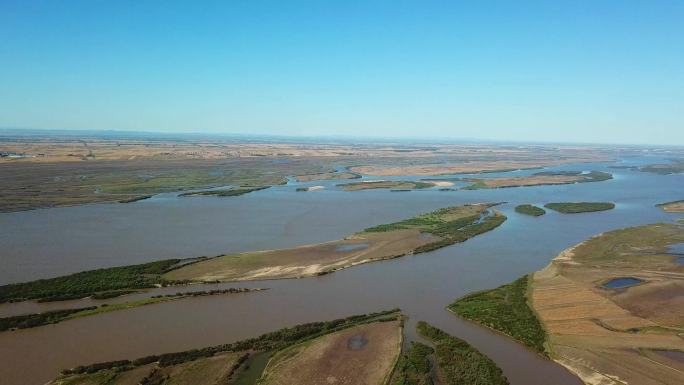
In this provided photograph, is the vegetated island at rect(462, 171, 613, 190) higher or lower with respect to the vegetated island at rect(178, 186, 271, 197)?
higher

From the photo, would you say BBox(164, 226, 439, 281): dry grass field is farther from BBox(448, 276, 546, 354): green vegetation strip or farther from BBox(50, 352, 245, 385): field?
BBox(50, 352, 245, 385): field

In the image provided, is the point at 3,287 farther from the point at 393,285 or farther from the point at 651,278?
the point at 651,278

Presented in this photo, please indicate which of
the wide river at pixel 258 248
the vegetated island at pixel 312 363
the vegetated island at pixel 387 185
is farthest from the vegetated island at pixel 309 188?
the vegetated island at pixel 312 363

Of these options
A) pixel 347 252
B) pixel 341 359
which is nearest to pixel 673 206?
pixel 347 252

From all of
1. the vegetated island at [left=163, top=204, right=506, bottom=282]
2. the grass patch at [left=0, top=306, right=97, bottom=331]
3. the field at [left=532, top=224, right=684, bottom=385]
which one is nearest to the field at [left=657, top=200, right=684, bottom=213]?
the field at [left=532, top=224, right=684, bottom=385]

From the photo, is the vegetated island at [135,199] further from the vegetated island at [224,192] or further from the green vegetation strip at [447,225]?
the green vegetation strip at [447,225]
